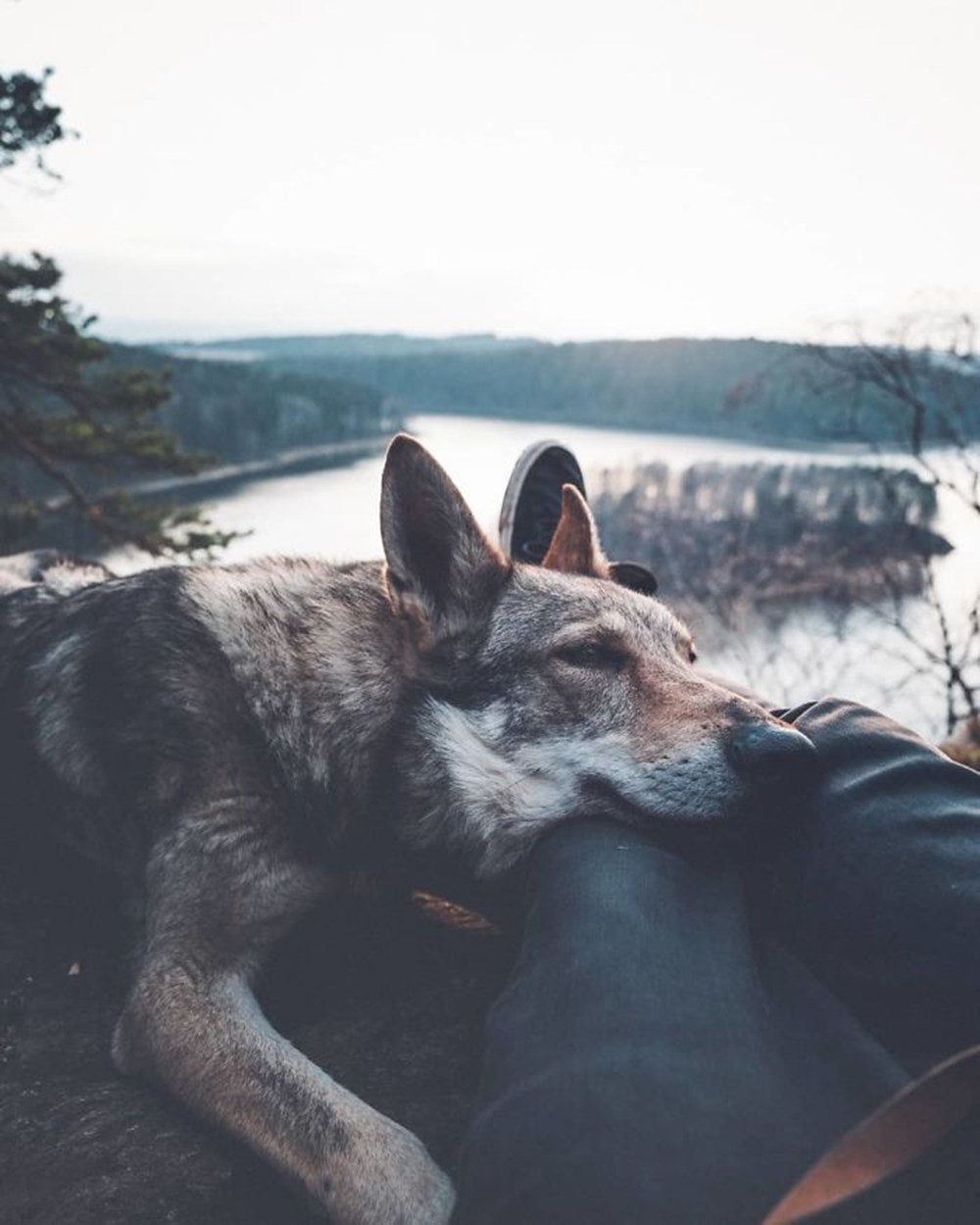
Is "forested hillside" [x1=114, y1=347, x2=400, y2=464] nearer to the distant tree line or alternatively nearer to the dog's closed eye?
the distant tree line

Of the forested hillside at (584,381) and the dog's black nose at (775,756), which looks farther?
the forested hillside at (584,381)

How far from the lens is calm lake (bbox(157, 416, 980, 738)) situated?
26734 millimetres

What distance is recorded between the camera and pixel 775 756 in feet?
8.94

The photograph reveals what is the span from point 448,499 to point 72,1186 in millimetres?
2469

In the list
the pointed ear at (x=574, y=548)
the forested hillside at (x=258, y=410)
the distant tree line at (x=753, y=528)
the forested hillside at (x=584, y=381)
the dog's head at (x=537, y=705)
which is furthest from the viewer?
the forested hillside at (x=584, y=381)

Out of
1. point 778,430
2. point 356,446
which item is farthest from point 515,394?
point 778,430

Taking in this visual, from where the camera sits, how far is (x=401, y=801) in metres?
3.26

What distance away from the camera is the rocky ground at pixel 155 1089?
7.80 ft

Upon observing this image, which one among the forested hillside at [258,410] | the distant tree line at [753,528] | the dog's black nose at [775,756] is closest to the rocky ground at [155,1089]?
the dog's black nose at [775,756]

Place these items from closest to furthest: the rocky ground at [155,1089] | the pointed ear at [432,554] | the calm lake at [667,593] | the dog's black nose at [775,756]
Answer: the rocky ground at [155,1089]
the dog's black nose at [775,756]
the pointed ear at [432,554]
the calm lake at [667,593]

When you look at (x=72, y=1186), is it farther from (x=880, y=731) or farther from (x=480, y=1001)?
(x=880, y=731)

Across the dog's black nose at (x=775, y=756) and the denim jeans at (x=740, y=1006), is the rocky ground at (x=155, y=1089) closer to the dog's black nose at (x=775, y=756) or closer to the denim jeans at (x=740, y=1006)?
the denim jeans at (x=740, y=1006)

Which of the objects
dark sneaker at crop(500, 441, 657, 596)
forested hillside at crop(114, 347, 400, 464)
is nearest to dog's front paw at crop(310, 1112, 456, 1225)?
dark sneaker at crop(500, 441, 657, 596)

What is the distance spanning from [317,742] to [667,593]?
46.2 m
